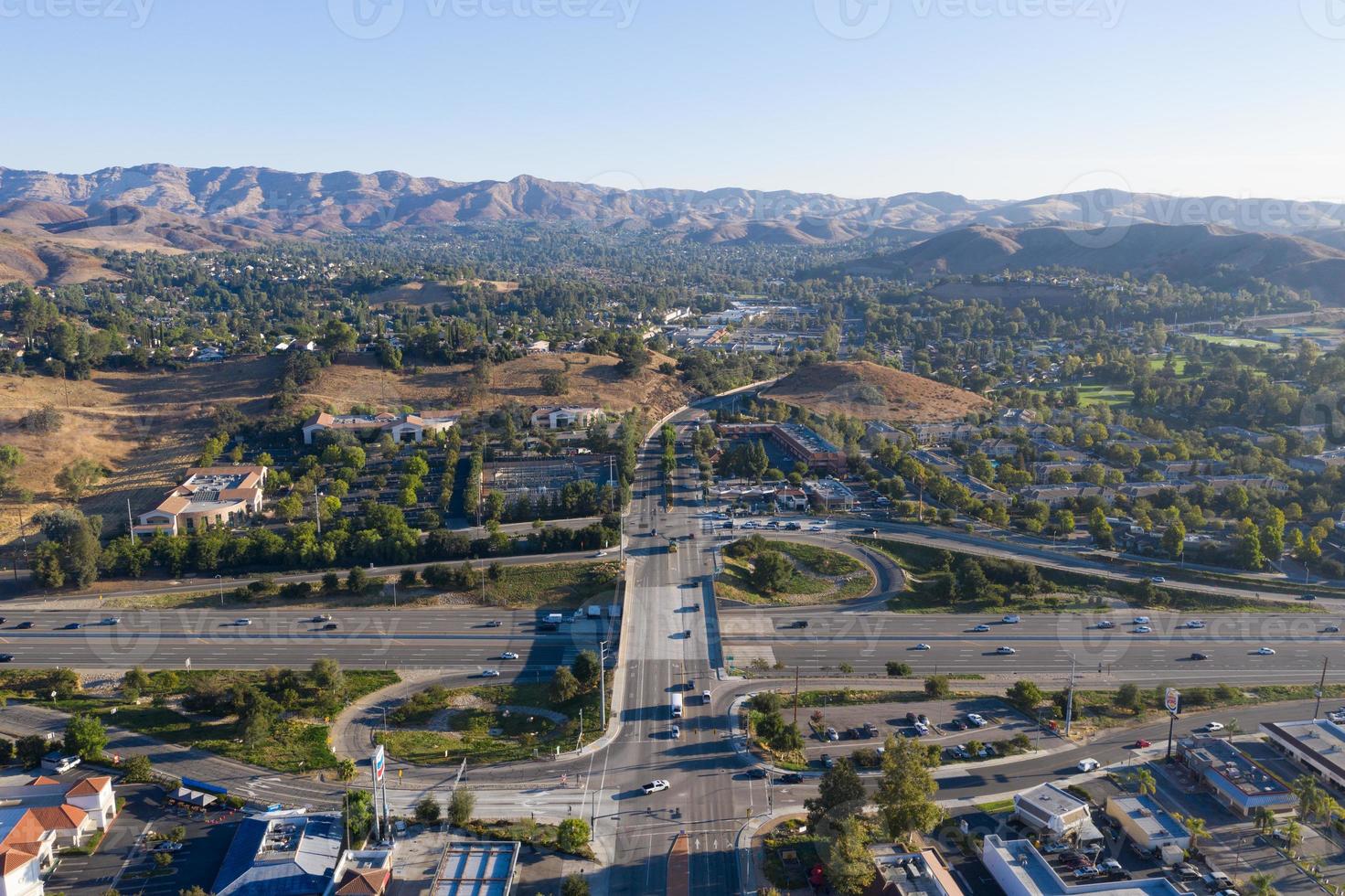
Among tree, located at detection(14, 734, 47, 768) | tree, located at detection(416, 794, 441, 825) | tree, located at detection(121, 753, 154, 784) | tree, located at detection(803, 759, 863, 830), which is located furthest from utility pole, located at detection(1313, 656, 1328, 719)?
tree, located at detection(14, 734, 47, 768)

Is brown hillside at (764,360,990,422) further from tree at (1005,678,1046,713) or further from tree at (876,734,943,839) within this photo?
tree at (876,734,943,839)

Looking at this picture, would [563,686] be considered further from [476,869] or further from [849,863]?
[849,863]

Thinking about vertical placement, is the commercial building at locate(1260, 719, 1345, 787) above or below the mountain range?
below

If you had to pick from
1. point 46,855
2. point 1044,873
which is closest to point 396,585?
point 46,855

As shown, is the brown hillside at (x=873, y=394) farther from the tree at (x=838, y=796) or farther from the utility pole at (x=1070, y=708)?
the tree at (x=838, y=796)

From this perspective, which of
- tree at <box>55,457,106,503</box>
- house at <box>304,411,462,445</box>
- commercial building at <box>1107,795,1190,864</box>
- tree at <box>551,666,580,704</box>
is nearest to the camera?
commercial building at <box>1107,795,1190,864</box>

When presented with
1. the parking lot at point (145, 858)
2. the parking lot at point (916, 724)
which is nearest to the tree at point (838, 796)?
the parking lot at point (916, 724)
